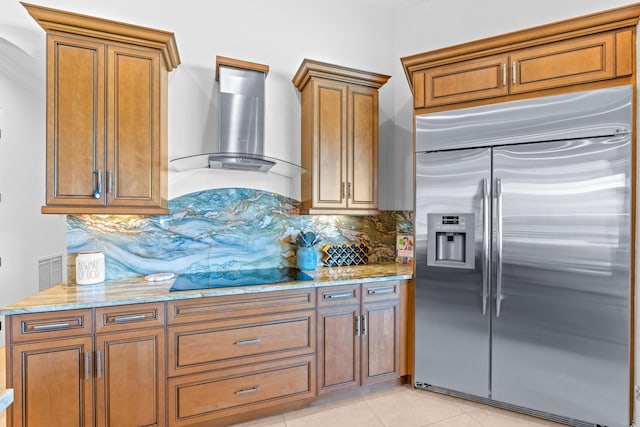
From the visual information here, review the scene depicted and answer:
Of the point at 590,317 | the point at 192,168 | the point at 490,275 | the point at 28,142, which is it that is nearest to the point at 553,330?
the point at 590,317

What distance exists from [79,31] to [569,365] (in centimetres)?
377

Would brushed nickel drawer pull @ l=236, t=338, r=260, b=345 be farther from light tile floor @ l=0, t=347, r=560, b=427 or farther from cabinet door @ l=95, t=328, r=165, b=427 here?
light tile floor @ l=0, t=347, r=560, b=427

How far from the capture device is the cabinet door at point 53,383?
5.44 ft

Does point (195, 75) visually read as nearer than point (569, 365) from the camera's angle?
No

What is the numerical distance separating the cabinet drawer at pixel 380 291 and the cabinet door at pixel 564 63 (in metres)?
1.69

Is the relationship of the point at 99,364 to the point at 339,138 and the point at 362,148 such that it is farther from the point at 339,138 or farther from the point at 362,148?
the point at 362,148

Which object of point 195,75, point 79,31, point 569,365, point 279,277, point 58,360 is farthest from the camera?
point 195,75

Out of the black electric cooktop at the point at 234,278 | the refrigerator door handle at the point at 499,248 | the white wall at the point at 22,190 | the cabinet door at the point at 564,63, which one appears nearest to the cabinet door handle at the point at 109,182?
the white wall at the point at 22,190

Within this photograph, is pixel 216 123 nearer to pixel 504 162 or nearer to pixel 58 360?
pixel 58 360

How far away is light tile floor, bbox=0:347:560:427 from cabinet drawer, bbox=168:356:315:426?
0.49 ft

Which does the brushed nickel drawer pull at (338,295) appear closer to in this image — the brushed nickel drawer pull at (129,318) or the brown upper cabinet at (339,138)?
the brown upper cabinet at (339,138)

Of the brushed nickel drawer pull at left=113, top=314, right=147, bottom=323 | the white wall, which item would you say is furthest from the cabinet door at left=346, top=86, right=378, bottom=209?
the white wall

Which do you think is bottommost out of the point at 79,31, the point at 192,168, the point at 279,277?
the point at 279,277

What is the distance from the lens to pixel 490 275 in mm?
2318
